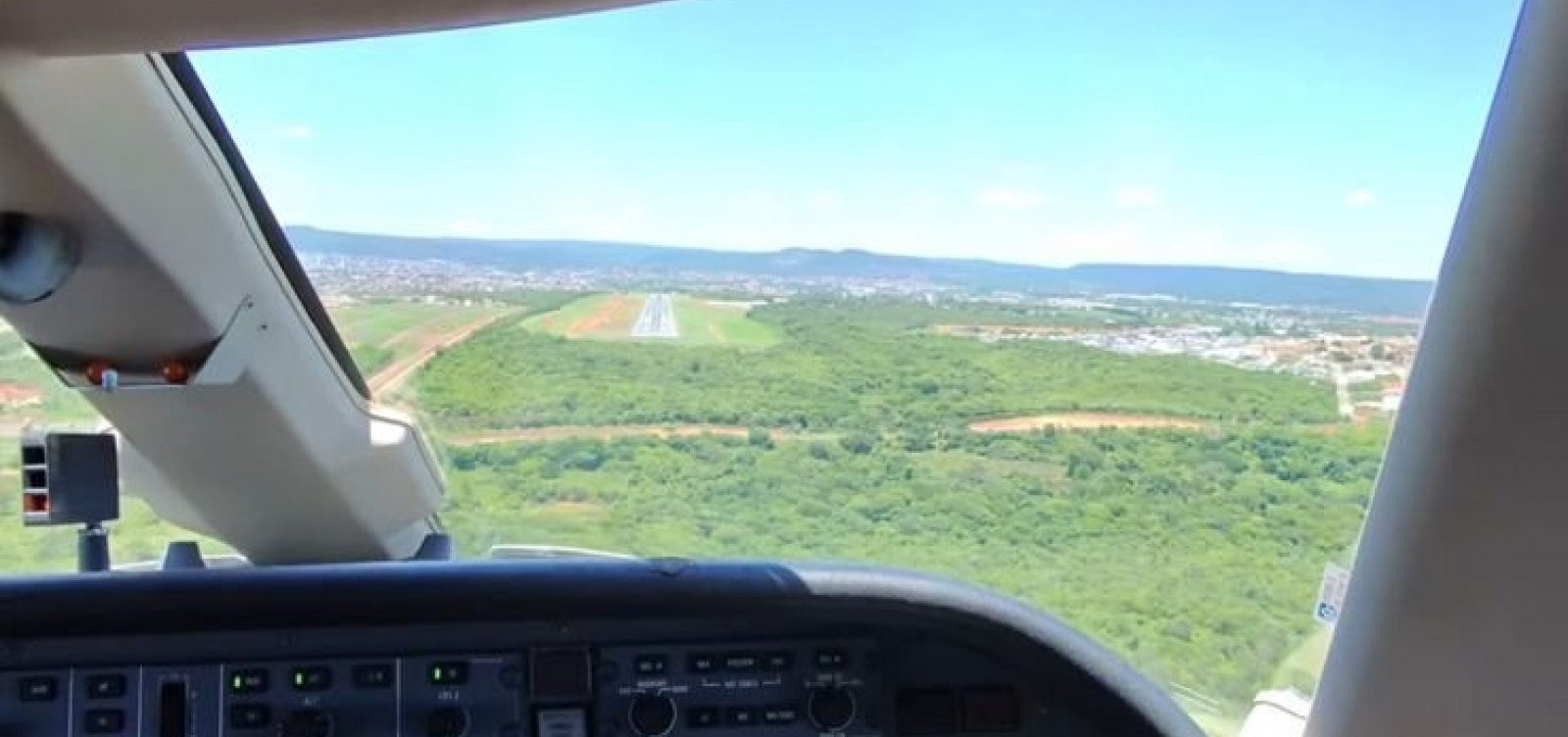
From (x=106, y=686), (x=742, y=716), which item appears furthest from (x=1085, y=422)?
(x=106, y=686)

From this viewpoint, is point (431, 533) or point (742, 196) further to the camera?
point (431, 533)

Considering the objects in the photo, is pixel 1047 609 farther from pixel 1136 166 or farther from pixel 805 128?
pixel 805 128

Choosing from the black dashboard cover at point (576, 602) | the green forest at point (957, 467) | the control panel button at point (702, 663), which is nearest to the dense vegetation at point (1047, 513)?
the green forest at point (957, 467)

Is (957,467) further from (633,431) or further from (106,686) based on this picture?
(106,686)

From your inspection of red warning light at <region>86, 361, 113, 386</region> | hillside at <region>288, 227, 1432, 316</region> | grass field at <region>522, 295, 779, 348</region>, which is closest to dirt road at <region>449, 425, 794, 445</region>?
grass field at <region>522, 295, 779, 348</region>

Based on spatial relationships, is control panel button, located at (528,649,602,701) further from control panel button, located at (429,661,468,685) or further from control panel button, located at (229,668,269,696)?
control panel button, located at (229,668,269,696)

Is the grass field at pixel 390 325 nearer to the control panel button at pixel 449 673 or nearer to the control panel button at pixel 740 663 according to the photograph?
the control panel button at pixel 449 673

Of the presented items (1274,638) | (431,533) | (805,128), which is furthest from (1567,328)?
(431,533)
